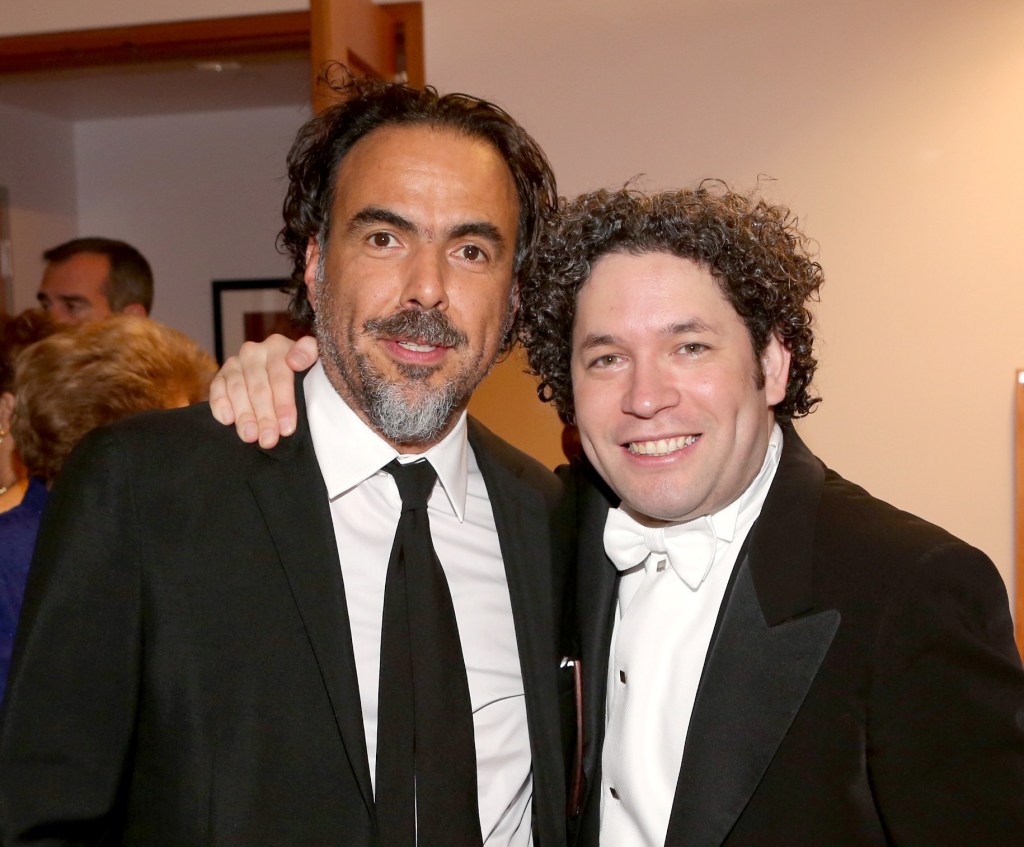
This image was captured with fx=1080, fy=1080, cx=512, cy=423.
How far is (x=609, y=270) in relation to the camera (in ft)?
5.62

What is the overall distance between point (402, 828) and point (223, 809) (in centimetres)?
26

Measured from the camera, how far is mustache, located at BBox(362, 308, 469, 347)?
181 cm

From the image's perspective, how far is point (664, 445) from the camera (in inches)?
65.0

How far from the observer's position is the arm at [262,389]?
→ 176 centimetres

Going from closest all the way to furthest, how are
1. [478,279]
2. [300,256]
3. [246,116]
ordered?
1. [478,279]
2. [300,256]
3. [246,116]

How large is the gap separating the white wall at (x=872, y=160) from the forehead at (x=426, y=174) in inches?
63.8

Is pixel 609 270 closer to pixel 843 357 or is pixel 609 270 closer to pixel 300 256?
pixel 300 256

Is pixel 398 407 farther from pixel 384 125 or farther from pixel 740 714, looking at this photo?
pixel 740 714

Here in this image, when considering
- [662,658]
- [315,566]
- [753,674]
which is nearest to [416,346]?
[315,566]

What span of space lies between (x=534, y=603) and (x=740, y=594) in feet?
1.38

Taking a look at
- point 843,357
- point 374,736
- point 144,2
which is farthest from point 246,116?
point 374,736

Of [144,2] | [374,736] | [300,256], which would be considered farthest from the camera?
[144,2]

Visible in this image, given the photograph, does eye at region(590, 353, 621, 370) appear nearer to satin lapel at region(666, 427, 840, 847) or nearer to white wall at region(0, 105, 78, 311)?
satin lapel at region(666, 427, 840, 847)

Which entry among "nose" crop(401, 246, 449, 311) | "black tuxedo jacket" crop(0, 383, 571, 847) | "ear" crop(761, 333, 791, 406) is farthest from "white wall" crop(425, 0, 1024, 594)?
"black tuxedo jacket" crop(0, 383, 571, 847)
